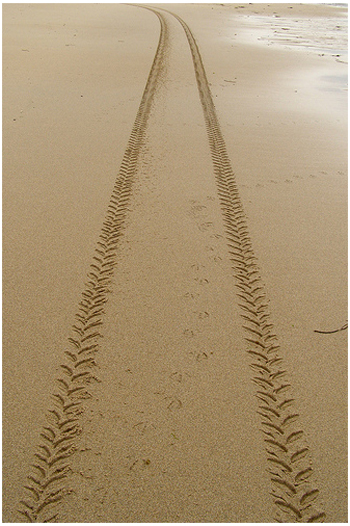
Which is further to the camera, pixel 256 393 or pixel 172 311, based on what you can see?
pixel 172 311

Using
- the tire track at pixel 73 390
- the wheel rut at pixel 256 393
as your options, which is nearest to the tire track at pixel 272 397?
the wheel rut at pixel 256 393

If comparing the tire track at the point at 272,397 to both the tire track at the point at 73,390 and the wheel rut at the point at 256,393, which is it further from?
the tire track at the point at 73,390

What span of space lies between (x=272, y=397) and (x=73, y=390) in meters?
1.20

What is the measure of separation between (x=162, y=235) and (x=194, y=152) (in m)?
1.97

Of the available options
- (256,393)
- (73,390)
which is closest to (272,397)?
(256,393)

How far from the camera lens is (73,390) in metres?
2.71

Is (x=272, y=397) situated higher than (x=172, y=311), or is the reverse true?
(x=172, y=311)

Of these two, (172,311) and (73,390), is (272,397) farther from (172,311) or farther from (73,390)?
(73,390)

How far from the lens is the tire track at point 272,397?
2.30 m

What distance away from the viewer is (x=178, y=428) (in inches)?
99.7

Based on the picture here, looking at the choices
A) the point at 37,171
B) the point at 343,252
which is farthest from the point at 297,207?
the point at 37,171

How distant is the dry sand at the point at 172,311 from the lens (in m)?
2.34

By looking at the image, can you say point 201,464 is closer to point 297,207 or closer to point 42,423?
point 42,423

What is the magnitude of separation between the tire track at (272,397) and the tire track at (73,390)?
1020mm
